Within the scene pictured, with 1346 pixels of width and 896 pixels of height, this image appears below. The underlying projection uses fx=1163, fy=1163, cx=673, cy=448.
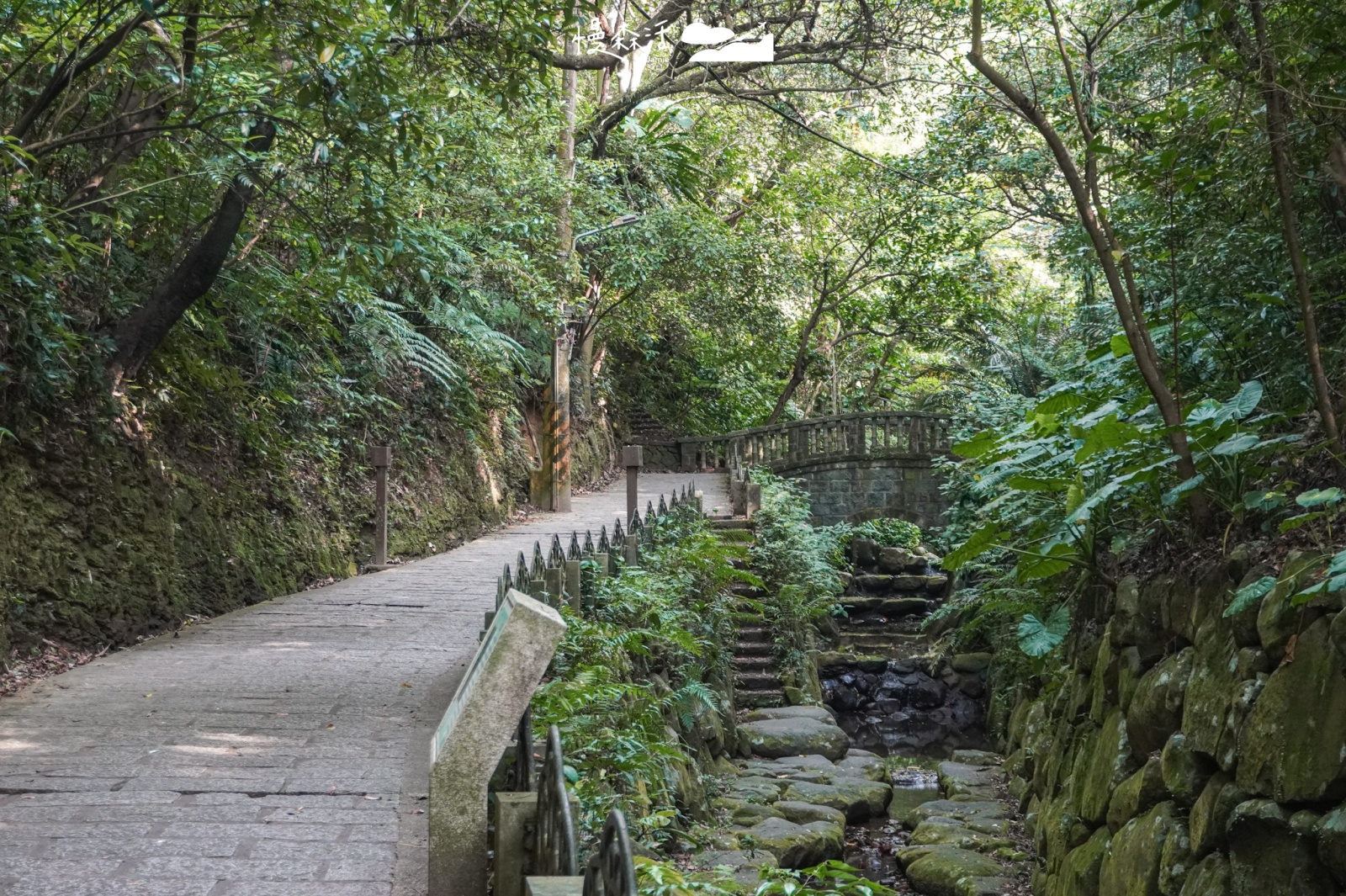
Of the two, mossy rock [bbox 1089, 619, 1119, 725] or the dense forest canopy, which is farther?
mossy rock [bbox 1089, 619, 1119, 725]

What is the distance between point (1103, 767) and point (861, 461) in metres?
18.3

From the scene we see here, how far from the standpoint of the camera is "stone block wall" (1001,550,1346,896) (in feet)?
14.6

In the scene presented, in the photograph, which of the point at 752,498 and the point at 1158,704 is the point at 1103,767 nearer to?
the point at 1158,704

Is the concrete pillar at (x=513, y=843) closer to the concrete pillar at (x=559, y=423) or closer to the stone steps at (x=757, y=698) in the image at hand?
the stone steps at (x=757, y=698)

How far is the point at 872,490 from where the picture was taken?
81.8ft

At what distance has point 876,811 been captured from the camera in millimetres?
10609

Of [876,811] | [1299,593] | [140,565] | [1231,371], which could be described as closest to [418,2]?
[140,565]

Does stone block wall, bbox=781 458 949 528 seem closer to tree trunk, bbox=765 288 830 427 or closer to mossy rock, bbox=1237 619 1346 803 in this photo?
tree trunk, bbox=765 288 830 427

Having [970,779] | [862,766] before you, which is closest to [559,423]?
[862,766]

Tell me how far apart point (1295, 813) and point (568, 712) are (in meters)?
3.17

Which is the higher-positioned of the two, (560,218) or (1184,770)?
(560,218)

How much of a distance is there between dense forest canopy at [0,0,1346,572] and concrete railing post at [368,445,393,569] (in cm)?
68

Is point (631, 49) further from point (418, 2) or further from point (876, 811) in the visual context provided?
point (876, 811)

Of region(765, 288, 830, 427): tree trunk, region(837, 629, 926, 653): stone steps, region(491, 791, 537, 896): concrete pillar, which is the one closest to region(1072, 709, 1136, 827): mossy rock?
region(491, 791, 537, 896): concrete pillar
